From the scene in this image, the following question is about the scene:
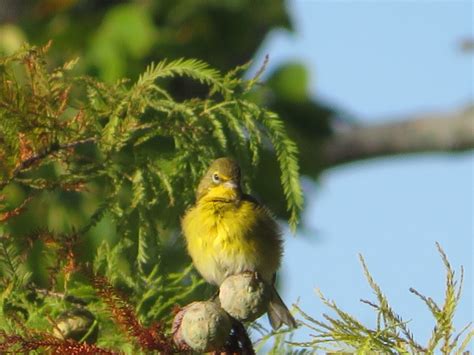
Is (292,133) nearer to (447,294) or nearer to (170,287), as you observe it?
(170,287)

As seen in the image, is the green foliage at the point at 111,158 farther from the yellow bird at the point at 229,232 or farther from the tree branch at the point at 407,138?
the tree branch at the point at 407,138

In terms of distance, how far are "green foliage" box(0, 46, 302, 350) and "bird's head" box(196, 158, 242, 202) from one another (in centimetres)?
4

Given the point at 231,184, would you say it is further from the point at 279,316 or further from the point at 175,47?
the point at 175,47

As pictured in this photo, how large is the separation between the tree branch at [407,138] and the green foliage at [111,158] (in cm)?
916

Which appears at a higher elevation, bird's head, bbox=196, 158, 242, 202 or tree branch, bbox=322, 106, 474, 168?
tree branch, bbox=322, 106, 474, 168

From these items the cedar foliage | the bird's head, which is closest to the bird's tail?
the cedar foliage

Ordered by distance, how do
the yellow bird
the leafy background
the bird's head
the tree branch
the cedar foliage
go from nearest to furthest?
the cedar foliage → the bird's head → the yellow bird → the leafy background → the tree branch

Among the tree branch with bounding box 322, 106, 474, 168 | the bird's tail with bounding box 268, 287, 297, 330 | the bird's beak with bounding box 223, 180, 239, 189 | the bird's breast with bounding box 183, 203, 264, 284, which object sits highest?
the tree branch with bounding box 322, 106, 474, 168

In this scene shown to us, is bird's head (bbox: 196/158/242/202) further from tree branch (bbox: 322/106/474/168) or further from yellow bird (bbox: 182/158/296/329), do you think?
tree branch (bbox: 322/106/474/168)

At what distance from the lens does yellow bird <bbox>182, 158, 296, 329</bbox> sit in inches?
137

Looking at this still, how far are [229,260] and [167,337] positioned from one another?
3.30 ft

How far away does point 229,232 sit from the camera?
3645mm

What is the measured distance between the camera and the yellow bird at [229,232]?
11.4 ft

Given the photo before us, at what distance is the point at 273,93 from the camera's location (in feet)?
34.7
